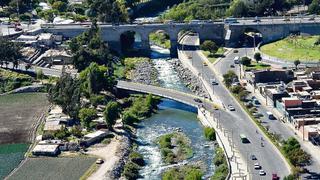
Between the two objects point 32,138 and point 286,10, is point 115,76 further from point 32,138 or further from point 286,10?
point 286,10

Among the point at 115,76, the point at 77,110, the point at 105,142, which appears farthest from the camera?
the point at 115,76

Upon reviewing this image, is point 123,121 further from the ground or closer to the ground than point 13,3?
closer to the ground

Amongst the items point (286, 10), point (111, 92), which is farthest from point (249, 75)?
point (286, 10)

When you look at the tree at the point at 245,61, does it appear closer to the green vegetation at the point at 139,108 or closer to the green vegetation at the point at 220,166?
the green vegetation at the point at 139,108

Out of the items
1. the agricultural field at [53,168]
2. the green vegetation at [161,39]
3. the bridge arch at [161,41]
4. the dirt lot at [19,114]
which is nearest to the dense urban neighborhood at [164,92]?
the agricultural field at [53,168]

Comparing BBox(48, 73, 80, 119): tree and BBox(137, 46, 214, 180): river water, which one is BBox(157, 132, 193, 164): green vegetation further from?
BBox(48, 73, 80, 119): tree

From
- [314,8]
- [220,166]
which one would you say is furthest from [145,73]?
[220,166]
